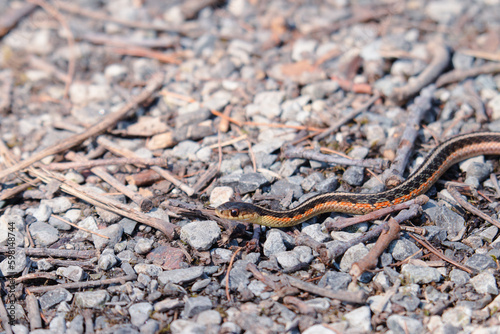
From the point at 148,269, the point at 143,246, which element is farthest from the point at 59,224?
the point at 148,269

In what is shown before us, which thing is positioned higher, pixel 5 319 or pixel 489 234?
pixel 489 234

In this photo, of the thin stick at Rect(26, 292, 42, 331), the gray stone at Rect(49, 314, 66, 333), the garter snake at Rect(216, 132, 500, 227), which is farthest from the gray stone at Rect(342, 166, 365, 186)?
the thin stick at Rect(26, 292, 42, 331)

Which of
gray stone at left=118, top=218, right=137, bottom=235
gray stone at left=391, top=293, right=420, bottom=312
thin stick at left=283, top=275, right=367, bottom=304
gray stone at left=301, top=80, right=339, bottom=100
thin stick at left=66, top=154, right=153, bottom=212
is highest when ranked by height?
gray stone at left=301, top=80, right=339, bottom=100

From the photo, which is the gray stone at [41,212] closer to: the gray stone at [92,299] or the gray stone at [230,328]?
the gray stone at [92,299]

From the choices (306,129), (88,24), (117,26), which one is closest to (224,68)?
(306,129)

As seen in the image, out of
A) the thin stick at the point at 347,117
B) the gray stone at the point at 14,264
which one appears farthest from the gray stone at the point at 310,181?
the gray stone at the point at 14,264

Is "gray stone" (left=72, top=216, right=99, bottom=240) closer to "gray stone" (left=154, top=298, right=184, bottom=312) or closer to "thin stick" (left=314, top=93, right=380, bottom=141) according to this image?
"gray stone" (left=154, top=298, right=184, bottom=312)

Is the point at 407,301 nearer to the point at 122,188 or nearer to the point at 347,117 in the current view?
the point at 347,117
